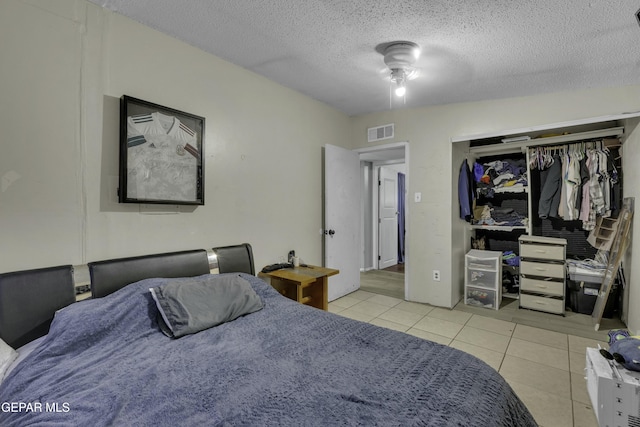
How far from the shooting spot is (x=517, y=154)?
4051 mm

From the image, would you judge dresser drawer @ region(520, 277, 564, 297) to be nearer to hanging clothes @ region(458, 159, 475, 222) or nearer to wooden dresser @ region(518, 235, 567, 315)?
wooden dresser @ region(518, 235, 567, 315)

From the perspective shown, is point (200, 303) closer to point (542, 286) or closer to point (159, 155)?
point (159, 155)

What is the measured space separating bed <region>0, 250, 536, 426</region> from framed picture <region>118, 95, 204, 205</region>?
53 centimetres

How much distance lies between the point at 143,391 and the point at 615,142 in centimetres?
469

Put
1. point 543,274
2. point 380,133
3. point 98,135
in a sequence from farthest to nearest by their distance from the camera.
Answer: point 380,133 < point 543,274 < point 98,135

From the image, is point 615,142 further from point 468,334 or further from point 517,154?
point 468,334

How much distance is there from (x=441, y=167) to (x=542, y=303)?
1.96 m

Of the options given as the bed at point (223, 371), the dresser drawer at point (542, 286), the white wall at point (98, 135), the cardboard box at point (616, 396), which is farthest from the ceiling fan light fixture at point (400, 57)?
the dresser drawer at point (542, 286)

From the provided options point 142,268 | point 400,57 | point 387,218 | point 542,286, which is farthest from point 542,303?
point 142,268

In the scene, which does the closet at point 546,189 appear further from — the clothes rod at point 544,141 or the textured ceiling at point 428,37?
the textured ceiling at point 428,37

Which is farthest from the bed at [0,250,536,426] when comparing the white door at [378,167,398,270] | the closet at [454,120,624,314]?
the white door at [378,167,398,270]

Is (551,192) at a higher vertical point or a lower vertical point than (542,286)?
higher

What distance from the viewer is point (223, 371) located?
1.26 meters

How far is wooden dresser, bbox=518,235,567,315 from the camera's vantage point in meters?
3.37
